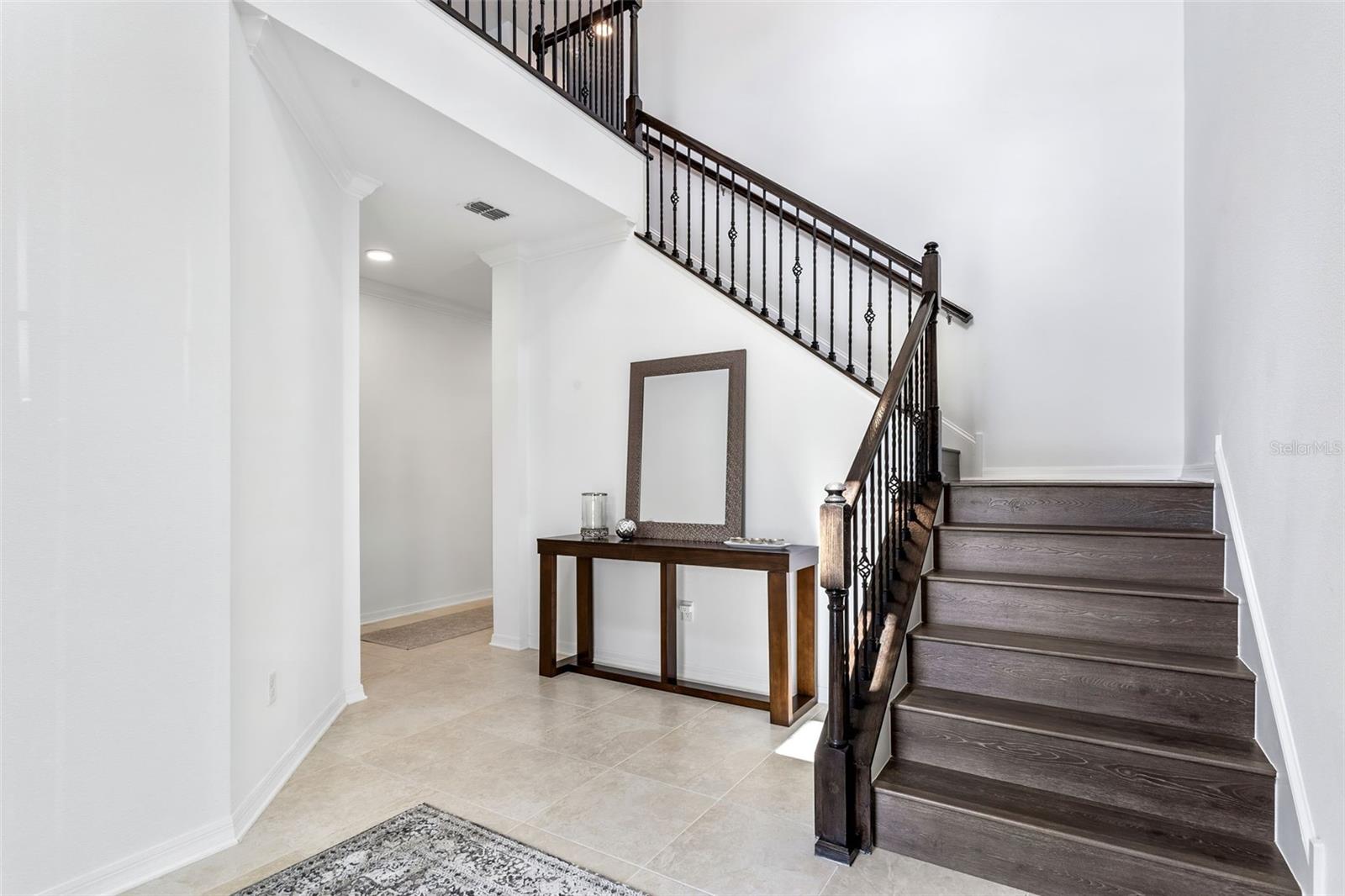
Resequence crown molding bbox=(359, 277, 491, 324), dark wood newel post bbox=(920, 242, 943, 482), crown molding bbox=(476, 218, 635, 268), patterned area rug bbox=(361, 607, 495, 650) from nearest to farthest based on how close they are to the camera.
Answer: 1. dark wood newel post bbox=(920, 242, 943, 482)
2. crown molding bbox=(476, 218, 635, 268)
3. patterned area rug bbox=(361, 607, 495, 650)
4. crown molding bbox=(359, 277, 491, 324)

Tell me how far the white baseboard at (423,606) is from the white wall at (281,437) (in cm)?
219

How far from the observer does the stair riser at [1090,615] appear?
228 centimetres

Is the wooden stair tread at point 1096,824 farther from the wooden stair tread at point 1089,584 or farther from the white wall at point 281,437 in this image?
the white wall at point 281,437

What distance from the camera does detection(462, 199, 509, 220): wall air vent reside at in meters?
4.03

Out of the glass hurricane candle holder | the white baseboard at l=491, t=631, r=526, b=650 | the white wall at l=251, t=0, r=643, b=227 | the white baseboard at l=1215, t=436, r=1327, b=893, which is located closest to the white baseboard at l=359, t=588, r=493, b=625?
the white baseboard at l=491, t=631, r=526, b=650

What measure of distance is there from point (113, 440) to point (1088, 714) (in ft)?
10.1

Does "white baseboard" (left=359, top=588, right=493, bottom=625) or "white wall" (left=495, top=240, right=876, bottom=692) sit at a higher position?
"white wall" (left=495, top=240, right=876, bottom=692)

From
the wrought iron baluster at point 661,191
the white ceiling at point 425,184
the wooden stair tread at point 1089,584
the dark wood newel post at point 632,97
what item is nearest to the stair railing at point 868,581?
the wooden stair tread at point 1089,584

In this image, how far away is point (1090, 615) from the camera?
8.11ft

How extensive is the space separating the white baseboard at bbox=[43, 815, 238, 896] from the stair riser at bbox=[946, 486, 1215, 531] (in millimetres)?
3027

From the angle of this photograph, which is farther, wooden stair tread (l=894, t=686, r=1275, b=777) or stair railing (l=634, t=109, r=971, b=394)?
stair railing (l=634, t=109, r=971, b=394)

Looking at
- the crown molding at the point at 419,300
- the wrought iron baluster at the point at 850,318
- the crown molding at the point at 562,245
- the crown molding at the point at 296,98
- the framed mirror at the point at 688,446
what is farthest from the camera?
the crown molding at the point at 419,300

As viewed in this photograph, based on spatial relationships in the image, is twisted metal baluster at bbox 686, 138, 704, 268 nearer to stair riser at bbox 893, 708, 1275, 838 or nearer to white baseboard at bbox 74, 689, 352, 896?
stair riser at bbox 893, 708, 1275, 838

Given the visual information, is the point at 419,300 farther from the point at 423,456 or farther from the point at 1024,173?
the point at 1024,173
